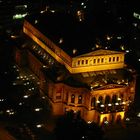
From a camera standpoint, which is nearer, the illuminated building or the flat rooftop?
the illuminated building

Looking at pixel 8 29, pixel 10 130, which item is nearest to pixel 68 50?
pixel 10 130

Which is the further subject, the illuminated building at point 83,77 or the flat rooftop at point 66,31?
the flat rooftop at point 66,31

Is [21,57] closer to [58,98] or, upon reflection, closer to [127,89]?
[58,98]

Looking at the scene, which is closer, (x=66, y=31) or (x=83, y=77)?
(x=83, y=77)

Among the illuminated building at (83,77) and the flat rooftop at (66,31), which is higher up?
the flat rooftop at (66,31)

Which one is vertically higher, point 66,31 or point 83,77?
point 66,31

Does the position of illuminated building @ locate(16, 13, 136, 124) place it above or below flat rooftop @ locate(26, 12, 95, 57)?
below
